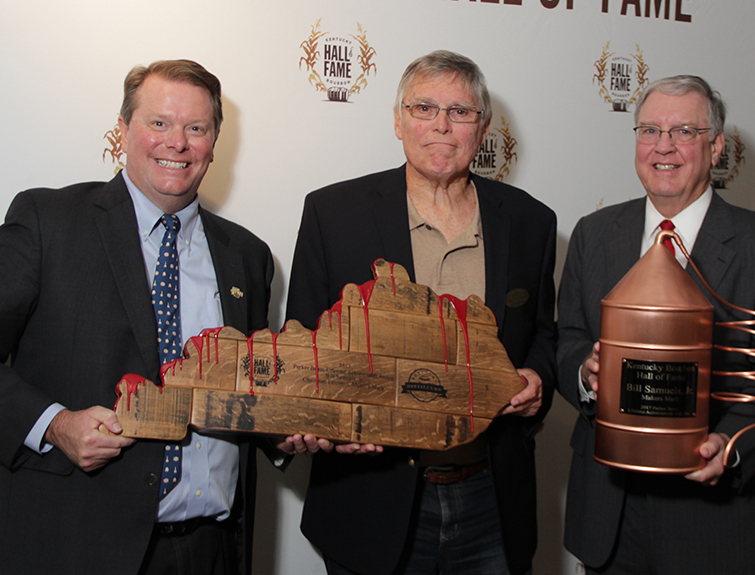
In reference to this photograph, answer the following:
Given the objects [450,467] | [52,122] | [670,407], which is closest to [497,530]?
[450,467]

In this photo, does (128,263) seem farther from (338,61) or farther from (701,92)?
(701,92)

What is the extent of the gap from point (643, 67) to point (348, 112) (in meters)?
1.19

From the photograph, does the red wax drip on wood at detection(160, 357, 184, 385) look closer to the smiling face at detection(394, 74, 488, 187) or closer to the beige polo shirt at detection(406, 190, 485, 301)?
the beige polo shirt at detection(406, 190, 485, 301)

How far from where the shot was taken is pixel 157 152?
56.9 inches

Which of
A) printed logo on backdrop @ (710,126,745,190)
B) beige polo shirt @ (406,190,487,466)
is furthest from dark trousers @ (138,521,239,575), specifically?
printed logo on backdrop @ (710,126,745,190)

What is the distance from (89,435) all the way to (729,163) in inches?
99.3

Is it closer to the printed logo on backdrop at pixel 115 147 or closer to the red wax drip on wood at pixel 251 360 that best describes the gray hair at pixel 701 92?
the red wax drip on wood at pixel 251 360

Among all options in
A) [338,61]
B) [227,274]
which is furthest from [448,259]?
[338,61]

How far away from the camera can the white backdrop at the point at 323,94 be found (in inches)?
76.3

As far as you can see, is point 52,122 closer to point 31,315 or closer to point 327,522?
point 31,315

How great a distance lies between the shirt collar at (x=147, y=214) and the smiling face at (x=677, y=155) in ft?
3.66

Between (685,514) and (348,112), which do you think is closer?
(685,514)

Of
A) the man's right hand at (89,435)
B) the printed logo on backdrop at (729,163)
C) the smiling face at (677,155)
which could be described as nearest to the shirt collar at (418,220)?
the smiling face at (677,155)

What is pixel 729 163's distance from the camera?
2615 millimetres
